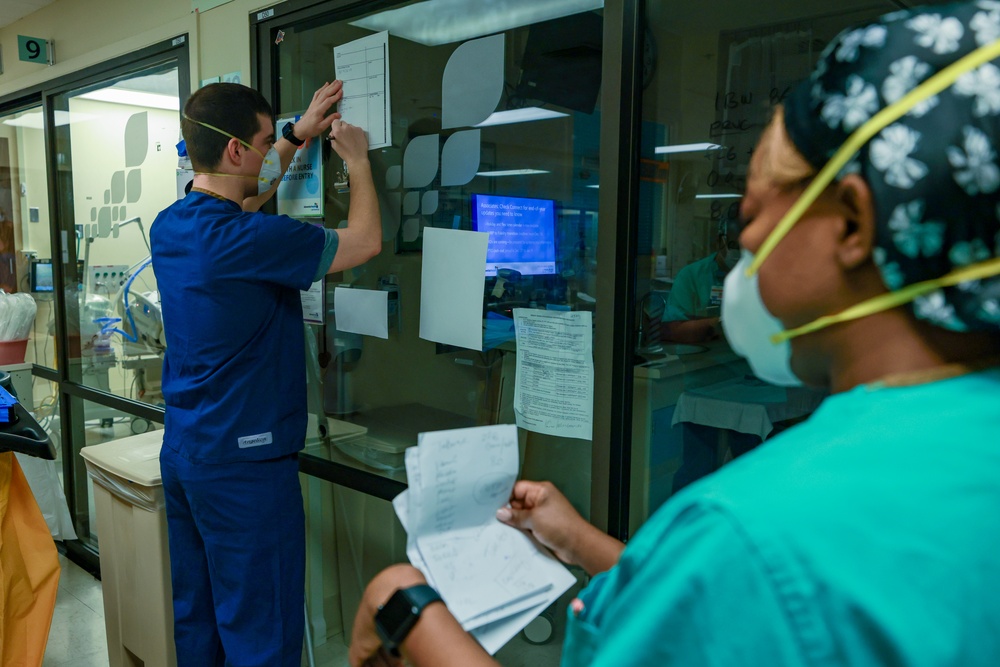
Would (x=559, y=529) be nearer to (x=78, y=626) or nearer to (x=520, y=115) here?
(x=520, y=115)

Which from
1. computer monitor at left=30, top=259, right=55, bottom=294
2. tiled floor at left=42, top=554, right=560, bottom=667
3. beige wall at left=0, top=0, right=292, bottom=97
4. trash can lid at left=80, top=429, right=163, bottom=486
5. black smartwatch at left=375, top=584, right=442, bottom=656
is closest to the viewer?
black smartwatch at left=375, top=584, right=442, bottom=656

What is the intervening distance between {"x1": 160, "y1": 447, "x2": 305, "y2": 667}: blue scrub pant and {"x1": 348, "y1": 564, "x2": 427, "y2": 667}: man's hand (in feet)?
2.99

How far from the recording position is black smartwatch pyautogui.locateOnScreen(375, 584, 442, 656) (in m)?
0.80

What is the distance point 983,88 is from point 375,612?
0.76 metres

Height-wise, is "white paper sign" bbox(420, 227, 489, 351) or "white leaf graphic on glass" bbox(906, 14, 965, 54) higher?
"white leaf graphic on glass" bbox(906, 14, 965, 54)

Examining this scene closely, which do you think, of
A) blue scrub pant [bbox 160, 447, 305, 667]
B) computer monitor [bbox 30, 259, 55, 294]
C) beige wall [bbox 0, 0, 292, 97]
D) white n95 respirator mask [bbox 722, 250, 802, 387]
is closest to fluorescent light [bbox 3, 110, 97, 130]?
beige wall [bbox 0, 0, 292, 97]

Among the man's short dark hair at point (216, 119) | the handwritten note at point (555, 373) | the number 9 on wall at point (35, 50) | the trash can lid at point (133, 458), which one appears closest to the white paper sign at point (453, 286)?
the handwritten note at point (555, 373)

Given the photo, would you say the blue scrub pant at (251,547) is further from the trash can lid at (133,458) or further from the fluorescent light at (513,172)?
the fluorescent light at (513,172)

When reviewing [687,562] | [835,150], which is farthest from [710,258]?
[687,562]

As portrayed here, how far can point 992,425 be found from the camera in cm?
50

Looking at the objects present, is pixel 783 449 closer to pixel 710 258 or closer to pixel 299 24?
pixel 710 258

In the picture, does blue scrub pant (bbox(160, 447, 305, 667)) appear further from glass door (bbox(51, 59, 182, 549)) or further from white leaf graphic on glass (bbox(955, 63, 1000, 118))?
white leaf graphic on glass (bbox(955, 63, 1000, 118))

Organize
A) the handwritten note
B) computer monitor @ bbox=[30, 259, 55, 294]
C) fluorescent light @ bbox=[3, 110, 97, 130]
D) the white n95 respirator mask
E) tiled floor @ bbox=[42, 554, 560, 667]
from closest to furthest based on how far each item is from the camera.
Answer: the white n95 respirator mask → the handwritten note → tiled floor @ bbox=[42, 554, 560, 667] → fluorescent light @ bbox=[3, 110, 97, 130] → computer monitor @ bbox=[30, 259, 55, 294]

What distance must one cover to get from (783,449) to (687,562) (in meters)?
0.11
